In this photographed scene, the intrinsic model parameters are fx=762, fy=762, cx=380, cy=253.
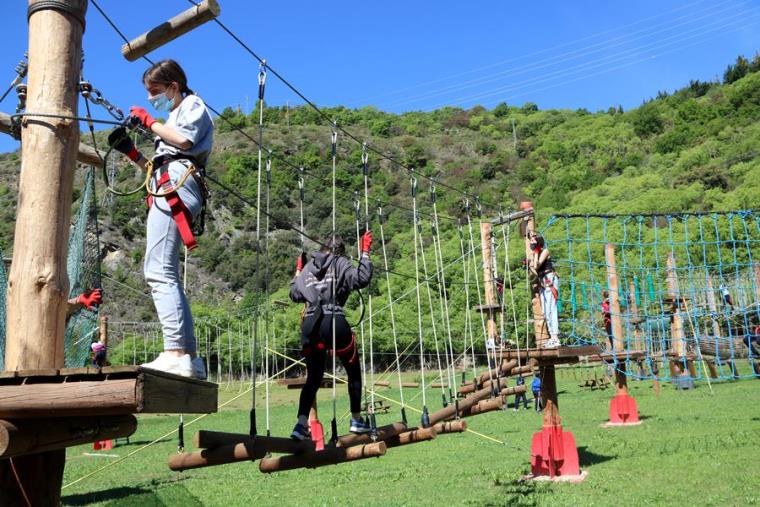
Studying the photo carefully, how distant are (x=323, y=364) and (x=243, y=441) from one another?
1.02 meters

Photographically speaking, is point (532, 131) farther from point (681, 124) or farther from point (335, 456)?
point (335, 456)

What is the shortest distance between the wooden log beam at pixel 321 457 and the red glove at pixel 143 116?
2.15 metres

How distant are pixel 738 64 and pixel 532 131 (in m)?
24.1

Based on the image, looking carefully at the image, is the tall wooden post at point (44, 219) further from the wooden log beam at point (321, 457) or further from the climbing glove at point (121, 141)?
the wooden log beam at point (321, 457)

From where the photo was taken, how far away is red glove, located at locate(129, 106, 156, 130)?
3.44 m

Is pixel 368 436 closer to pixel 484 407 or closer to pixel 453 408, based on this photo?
pixel 453 408

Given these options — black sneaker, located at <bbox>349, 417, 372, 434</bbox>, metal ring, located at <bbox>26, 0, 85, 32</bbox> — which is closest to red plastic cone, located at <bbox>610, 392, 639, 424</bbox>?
black sneaker, located at <bbox>349, 417, 372, 434</bbox>

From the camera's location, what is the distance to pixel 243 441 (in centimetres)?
430

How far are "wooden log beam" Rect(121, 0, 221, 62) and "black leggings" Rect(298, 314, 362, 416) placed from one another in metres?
1.97

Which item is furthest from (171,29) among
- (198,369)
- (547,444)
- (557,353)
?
(547,444)

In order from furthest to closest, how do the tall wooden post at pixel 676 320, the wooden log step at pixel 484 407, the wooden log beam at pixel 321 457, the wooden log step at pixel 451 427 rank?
1. the tall wooden post at pixel 676 320
2. the wooden log step at pixel 484 407
3. the wooden log step at pixel 451 427
4. the wooden log beam at pixel 321 457

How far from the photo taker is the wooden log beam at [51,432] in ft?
9.35

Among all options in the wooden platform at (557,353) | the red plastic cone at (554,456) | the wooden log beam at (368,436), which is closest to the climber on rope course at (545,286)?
the wooden platform at (557,353)

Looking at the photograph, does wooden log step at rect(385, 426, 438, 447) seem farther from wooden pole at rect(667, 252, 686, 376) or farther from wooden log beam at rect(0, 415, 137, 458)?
wooden pole at rect(667, 252, 686, 376)
